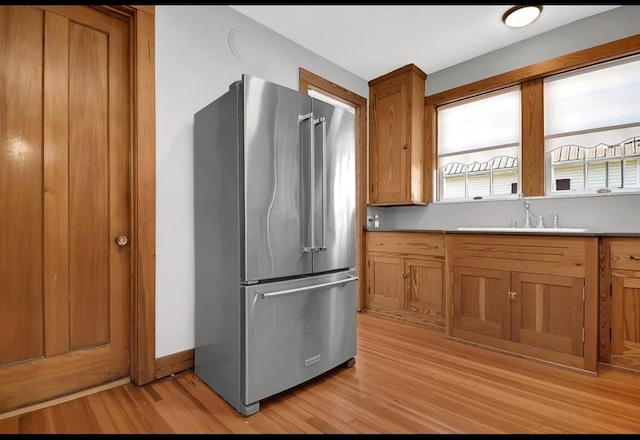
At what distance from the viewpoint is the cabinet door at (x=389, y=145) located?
3426 mm

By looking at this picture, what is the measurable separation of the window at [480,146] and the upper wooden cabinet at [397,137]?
0.92ft

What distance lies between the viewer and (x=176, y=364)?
2.05 meters

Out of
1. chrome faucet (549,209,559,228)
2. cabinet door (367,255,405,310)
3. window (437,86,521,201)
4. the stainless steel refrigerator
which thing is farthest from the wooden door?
chrome faucet (549,209,559,228)

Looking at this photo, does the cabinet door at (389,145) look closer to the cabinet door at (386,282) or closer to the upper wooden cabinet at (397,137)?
the upper wooden cabinet at (397,137)

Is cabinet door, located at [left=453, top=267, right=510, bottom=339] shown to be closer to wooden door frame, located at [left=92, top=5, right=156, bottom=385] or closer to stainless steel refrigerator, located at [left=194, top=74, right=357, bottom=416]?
stainless steel refrigerator, located at [left=194, top=74, right=357, bottom=416]

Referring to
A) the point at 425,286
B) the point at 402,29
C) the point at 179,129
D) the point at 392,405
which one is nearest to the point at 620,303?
the point at 425,286

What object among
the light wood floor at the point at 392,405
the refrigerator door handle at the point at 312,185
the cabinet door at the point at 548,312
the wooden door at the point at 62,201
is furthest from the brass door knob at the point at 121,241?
the cabinet door at the point at 548,312

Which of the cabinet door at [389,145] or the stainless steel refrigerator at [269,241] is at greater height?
the cabinet door at [389,145]

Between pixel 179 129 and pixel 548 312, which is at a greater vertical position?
pixel 179 129

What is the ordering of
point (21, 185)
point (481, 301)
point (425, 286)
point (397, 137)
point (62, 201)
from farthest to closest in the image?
point (397, 137), point (425, 286), point (481, 301), point (62, 201), point (21, 185)

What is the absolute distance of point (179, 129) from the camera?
212 cm

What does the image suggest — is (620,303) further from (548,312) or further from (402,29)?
(402,29)

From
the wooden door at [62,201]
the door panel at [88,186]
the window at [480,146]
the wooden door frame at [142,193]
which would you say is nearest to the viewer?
the wooden door at [62,201]

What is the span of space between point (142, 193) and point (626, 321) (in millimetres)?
3341
